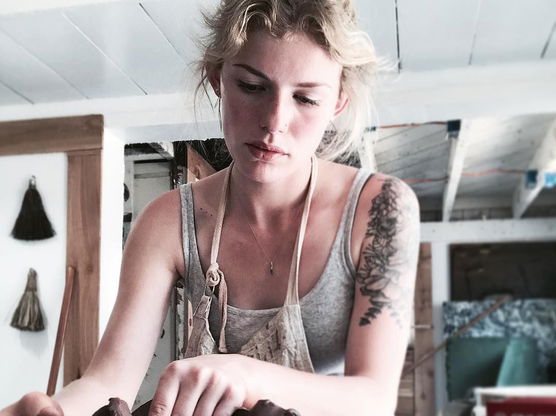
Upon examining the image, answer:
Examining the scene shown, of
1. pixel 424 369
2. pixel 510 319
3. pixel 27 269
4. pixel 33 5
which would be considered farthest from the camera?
pixel 424 369

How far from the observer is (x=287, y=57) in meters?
0.42

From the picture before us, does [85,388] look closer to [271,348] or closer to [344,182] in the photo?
[271,348]

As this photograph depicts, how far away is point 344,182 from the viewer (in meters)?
0.51

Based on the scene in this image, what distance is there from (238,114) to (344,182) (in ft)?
0.38

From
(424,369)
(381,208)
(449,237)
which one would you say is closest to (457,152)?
(381,208)

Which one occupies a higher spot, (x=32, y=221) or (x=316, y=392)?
(x=32, y=221)

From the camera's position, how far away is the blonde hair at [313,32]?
16.8 inches

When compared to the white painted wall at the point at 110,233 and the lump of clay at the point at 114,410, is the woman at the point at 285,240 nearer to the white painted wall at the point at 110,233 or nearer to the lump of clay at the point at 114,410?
the white painted wall at the point at 110,233

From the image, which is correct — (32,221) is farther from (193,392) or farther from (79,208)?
(193,392)

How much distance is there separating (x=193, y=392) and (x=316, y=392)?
0.31 ft

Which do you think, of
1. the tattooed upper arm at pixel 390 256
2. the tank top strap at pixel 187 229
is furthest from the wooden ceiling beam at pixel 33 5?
the tattooed upper arm at pixel 390 256

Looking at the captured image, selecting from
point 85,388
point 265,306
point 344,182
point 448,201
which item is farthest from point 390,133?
point 448,201

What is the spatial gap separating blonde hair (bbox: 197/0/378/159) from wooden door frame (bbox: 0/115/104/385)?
12cm

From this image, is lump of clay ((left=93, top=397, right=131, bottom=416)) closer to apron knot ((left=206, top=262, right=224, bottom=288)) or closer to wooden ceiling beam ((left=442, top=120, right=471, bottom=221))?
apron knot ((left=206, top=262, right=224, bottom=288))
